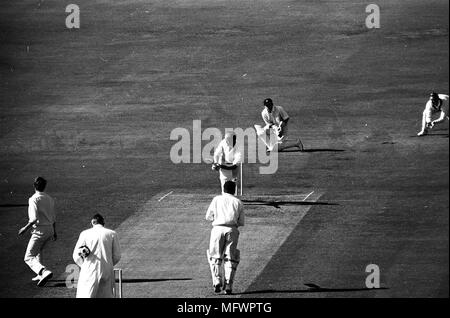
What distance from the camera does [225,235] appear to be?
2702 centimetres

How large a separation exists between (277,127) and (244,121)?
3090mm

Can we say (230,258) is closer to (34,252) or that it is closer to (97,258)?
(97,258)

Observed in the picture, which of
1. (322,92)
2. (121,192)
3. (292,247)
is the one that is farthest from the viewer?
(322,92)

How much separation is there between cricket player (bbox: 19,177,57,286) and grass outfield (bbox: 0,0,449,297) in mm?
331

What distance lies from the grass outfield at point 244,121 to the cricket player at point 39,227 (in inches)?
13.0

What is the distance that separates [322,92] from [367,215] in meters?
10.7

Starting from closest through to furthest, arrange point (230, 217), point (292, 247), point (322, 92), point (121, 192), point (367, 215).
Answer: point (230, 217) → point (292, 247) → point (367, 215) → point (121, 192) → point (322, 92)

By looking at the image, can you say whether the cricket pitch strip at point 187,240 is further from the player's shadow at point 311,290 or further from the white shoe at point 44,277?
the white shoe at point 44,277

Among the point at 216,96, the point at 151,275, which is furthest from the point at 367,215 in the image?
the point at 216,96

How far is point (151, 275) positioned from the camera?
92.5ft

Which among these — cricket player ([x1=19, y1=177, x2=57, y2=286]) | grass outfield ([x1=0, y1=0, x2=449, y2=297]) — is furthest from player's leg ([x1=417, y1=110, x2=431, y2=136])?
cricket player ([x1=19, y1=177, x2=57, y2=286])

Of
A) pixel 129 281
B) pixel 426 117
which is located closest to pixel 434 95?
pixel 426 117
